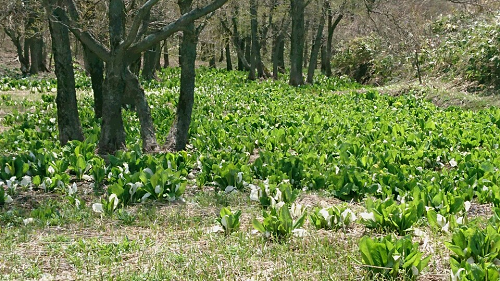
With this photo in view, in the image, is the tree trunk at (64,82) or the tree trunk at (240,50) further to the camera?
the tree trunk at (240,50)

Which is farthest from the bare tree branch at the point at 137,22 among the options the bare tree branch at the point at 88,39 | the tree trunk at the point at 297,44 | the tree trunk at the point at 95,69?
the tree trunk at the point at 297,44

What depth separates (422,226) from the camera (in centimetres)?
511

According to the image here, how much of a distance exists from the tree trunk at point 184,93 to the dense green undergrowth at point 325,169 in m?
0.32

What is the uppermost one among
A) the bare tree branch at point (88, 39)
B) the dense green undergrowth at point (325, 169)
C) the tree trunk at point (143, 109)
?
the bare tree branch at point (88, 39)

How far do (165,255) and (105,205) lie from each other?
4.66 ft

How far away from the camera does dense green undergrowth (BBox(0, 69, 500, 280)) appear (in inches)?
184

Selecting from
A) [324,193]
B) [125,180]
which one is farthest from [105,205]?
[324,193]

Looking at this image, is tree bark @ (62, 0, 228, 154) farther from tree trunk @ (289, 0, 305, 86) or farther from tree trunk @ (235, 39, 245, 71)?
tree trunk @ (235, 39, 245, 71)

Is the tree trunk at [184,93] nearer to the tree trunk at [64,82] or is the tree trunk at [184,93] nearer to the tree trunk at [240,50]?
the tree trunk at [64,82]

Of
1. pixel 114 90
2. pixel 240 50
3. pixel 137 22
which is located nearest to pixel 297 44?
pixel 240 50

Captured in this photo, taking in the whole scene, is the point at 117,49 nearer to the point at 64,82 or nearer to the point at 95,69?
the point at 64,82

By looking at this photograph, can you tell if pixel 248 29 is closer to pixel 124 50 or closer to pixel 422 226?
pixel 124 50

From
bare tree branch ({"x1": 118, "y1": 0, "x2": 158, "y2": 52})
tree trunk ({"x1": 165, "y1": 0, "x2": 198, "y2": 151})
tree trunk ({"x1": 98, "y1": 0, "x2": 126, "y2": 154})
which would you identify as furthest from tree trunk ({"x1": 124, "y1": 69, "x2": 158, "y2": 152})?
bare tree branch ({"x1": 118, "y1": 0, "x2": 158, "y2": 52})

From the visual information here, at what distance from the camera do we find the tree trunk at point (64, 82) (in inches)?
364
